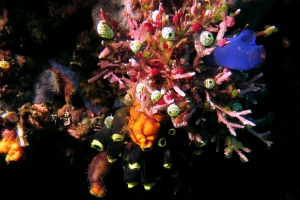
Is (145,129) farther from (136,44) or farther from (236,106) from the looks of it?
(236,106)

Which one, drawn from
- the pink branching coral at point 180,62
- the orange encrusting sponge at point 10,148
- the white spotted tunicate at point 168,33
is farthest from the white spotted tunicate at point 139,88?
the orange encrusting sponge at point 10,148

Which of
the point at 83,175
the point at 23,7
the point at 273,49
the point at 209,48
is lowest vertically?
the point at 83,175

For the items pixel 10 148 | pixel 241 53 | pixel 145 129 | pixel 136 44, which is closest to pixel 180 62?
pixel 136 44

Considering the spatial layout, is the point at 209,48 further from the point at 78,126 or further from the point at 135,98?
the point at 78,126

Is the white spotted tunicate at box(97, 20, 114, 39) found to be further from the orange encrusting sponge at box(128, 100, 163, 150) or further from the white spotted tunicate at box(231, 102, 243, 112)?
the white spotted tunicate at box(231, 102, 243, 112)

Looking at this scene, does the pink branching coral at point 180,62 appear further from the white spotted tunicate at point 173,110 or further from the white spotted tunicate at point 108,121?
the white spotted tunicate at point 108,121

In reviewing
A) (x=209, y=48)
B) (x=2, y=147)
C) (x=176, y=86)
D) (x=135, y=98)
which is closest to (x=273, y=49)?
(x=209, y=48)
